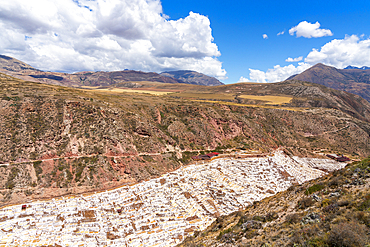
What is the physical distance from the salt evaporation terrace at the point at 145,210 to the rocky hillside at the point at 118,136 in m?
4.12

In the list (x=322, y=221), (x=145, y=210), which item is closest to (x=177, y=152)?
(x=145, y=210)

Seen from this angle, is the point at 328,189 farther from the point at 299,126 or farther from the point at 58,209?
the point at 299,126

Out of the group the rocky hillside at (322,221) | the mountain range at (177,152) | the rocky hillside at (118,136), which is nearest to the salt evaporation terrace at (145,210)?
the mountain range at (177,152)

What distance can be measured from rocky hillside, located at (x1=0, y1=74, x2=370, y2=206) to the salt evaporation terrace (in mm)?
4115

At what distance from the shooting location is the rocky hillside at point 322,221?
1113 cm

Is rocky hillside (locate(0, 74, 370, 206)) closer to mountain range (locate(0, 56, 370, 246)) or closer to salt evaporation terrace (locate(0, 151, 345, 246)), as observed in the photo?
mountain range (locate(0, 56, 370, 246))

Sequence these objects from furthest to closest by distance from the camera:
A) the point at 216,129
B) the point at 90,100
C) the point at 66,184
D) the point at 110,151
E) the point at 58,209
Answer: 1. the point at 216,129
2. the point at 90,100
3. the point at 110,151
4. the point at 66,184
5. the point at 58,209

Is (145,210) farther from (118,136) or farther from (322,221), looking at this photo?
(322,221)

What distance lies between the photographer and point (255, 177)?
5325cm

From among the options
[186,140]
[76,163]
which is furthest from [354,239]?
[186,140]

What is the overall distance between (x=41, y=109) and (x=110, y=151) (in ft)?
76.4

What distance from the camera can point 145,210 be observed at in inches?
1462

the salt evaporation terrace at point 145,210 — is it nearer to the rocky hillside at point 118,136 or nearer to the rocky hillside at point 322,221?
the rocky hillside at point 118,136

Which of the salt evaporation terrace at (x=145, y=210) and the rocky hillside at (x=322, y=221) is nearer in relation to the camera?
the rocky hillside at (x=322, y=221)
